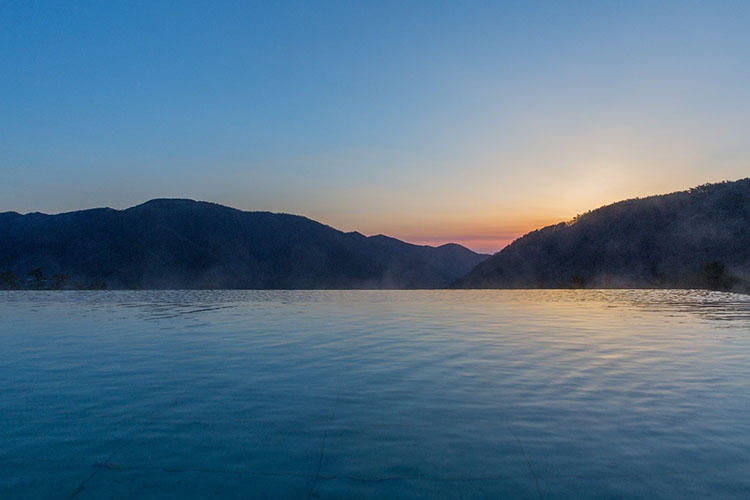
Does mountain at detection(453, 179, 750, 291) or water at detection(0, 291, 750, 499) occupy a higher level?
mountain at detection(453, 179, 750, 291)

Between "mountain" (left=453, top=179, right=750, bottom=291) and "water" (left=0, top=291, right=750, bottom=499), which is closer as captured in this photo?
"water" (left=0, top=291, right=750, bottom=499)

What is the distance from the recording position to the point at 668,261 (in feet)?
539

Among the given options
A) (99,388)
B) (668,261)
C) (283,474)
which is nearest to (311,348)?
(99,388)

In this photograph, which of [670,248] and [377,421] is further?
[670,248]

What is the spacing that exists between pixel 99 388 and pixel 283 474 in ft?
33.8

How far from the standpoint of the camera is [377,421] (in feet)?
41.3

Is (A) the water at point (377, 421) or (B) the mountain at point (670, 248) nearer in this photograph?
(A) the water at point (377, 421)

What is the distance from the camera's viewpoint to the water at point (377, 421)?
30.1 feet

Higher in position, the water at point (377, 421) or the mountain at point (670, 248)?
the mountain at point (670, 248)

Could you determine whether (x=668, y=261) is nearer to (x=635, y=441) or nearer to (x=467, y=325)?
(x=467, y=325)

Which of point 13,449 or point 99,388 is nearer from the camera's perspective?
point 13,449

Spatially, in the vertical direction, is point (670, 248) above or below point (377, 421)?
above

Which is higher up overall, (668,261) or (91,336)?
(668,261)

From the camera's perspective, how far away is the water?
30.1 feet
